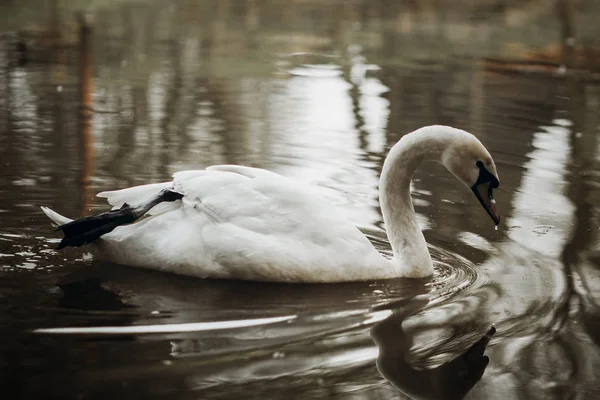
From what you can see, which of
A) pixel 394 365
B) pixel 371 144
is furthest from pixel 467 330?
pixel 371 144

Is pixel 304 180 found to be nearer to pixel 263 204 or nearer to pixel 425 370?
pixel 263 204

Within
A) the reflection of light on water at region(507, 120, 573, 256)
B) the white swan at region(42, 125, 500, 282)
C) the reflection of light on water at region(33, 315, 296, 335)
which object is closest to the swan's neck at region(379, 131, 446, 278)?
the white swan at region(42, 125, 500, 282)

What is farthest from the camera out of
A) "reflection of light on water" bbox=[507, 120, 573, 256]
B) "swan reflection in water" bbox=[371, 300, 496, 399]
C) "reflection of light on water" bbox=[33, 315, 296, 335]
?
"reflection of light on water" bbox=[507, 120, 573, 256]

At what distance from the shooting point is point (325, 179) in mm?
8617

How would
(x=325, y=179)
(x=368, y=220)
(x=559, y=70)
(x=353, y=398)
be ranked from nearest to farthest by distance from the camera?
1. (x=353, y=398)
2. (x=368, y=220)
3. (x=325, y=179)
4. (x=559, y=70)

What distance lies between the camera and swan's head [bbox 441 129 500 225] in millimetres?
6121

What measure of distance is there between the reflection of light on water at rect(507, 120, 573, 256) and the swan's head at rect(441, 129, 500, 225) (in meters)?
0.84

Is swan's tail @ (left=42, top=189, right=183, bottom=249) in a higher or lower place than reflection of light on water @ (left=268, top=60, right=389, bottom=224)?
higher

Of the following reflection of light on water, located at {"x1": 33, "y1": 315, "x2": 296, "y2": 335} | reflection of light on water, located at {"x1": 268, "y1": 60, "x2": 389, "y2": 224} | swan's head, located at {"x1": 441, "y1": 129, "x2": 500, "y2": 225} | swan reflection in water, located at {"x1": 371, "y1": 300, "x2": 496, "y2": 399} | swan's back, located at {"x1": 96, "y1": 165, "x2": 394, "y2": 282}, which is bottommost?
reflection of light on water, located at {"x1": 268, "y1": 60, "x2": 389, "y2": 224}

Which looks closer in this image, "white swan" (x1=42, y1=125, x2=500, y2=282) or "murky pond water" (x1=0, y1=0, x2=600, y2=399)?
"murky pond water" (x1=0, y1=0, x2=600, y2=399)

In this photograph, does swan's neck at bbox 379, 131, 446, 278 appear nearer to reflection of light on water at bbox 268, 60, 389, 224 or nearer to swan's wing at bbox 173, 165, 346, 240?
swan's wing at bbox 173, 165, 346, 240

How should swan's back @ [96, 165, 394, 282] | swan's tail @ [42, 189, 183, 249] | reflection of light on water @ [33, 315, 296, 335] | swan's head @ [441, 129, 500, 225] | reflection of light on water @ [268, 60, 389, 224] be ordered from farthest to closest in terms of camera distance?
1. reflection of light on water @ [268, 60, 389, 224]
2. swan's head @ [441, 129, 500, 225]
3. swan's tail @ [42, 189, 183, 249]
4. swan's back @ [96, 165, 394, 282]
5. reflection of light on water @ [33, 315, 296, 335]

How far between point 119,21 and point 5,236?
14508mm

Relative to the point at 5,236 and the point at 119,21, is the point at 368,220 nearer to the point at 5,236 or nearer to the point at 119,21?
the point at 5,236
